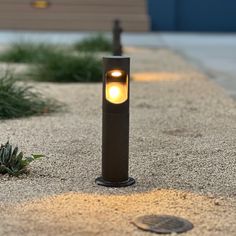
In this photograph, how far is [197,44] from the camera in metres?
24.3

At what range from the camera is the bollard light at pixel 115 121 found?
562 cm

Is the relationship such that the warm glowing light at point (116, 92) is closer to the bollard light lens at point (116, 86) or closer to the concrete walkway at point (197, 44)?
the bollard light lens at point (116, 86)

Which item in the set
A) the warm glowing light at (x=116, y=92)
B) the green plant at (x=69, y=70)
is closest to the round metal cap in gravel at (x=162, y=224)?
the warm glowing light at (x=116, y=92)

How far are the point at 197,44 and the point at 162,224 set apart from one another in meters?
19.9

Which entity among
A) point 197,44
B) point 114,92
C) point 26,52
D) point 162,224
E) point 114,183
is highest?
point 197,44

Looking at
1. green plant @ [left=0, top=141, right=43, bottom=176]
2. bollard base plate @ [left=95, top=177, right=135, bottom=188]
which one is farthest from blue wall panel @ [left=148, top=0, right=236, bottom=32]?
bollard base plate @ [left=95, top=177, right=135, bottom=188]

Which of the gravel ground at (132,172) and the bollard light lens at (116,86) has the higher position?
the bollard light lens at (116,86)

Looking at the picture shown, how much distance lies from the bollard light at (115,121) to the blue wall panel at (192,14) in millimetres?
23726

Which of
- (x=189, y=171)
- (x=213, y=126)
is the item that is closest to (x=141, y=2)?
(x=213, y=126)

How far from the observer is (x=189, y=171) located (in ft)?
20.7

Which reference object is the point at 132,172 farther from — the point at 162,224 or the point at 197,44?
the point at 197,44

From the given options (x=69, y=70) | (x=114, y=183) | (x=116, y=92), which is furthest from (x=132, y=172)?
(x=69, y=70)

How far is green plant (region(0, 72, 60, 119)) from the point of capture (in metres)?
8.81

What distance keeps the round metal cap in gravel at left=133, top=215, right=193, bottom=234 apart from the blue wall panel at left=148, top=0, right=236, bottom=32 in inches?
969
